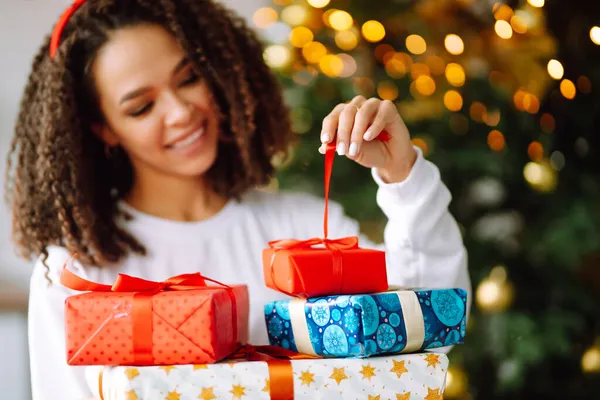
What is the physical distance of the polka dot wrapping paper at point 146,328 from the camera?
2.19 feet

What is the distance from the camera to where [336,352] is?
27.4 inches

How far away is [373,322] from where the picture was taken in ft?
2.19

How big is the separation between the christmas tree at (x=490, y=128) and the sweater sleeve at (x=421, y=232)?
0.38 m

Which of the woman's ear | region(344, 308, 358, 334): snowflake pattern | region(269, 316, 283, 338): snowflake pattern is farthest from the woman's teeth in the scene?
region(344, 308, 358, 334): snowflake pattern

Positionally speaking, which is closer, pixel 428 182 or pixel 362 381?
pixel 362 381

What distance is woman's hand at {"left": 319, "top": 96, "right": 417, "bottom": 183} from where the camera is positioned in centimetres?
79

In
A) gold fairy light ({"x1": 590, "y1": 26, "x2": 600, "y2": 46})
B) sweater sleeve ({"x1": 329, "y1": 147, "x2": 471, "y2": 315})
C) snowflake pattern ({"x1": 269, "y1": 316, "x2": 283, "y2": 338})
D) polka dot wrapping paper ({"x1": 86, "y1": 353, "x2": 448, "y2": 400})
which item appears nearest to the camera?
polka dot wrapping paper ({"x1": 86, "y1": 353, "x2": 448, "y2": 400})

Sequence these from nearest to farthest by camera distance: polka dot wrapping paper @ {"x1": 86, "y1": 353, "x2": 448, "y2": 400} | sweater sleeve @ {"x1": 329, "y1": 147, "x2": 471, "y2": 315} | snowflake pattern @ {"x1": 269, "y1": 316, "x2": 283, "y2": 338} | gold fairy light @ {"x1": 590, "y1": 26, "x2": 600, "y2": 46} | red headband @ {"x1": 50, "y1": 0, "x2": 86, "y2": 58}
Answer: polka dot wrapping paper @ {"x1": 86, "y1": 353, "x2": 448, "y2": 400}
snowflake pattern @ {"x1": 269, "y1": 316, "x2": 283, "y2": 338}
sweater sleeve @ {"x1": 329, "y1": 147, "x2": 471, "y2": 315}
red headband @ {"x1": 50, "y1": 0, "x2": 86, "y2": 58}
gold fairy light @ {"x1": 590, "y1": 26, "x2": 600, "y2": 46}

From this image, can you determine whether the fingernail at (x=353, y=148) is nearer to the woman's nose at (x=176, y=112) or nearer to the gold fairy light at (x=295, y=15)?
the woman's nose at (x=176, y=112)

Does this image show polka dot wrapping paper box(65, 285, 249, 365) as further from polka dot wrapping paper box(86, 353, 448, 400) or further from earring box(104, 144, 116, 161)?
earring box(104, 144, 116, 161)

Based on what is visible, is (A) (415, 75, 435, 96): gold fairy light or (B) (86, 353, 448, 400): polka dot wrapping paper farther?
(A) (415, 75, 435, 96): gold fairy light

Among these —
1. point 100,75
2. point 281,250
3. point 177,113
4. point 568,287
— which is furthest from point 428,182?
point 568,287

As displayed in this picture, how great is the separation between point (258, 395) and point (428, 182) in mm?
371

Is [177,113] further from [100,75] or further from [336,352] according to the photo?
[336,352]
